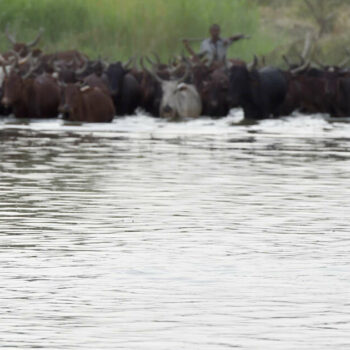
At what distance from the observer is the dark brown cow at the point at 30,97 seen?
32531mm

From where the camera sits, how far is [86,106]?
3114cm

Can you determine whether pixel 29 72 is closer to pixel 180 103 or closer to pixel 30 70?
pixel 30 70

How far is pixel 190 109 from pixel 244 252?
22943 mm

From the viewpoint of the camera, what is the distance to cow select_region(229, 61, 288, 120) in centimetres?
3322

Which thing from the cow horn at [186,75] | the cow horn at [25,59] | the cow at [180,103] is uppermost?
the cow horn at [25,59]

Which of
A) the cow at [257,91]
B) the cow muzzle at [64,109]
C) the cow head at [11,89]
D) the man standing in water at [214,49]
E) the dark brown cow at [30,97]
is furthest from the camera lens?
the man standing in water at [214,49]

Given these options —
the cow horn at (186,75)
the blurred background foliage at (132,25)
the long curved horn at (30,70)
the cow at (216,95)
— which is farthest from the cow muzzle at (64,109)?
the blurred background foliage at (132,25)

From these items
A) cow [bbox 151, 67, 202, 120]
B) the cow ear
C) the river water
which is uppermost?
the river water

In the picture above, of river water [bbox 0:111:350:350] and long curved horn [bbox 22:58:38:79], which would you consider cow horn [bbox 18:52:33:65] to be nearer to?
long curved horn [bbox 22:58:38:79]

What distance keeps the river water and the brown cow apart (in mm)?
9272

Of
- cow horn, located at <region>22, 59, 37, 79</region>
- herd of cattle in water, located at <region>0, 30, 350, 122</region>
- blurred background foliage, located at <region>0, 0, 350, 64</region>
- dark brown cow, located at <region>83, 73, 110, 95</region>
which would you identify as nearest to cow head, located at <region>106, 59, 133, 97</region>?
herd of cattle in water, located at <region>0, 30, 350, 122</region>

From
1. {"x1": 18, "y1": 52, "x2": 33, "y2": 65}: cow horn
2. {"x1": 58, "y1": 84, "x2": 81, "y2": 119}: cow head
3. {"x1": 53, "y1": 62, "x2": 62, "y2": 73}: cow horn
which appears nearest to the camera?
{"x1": 58, "y1": 84, "x2": 81, "y2": 119}: cow head

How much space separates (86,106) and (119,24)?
2713 centimetres

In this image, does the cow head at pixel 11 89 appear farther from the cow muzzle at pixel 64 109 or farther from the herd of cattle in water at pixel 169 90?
the cow muzzle at pixel 64 109
